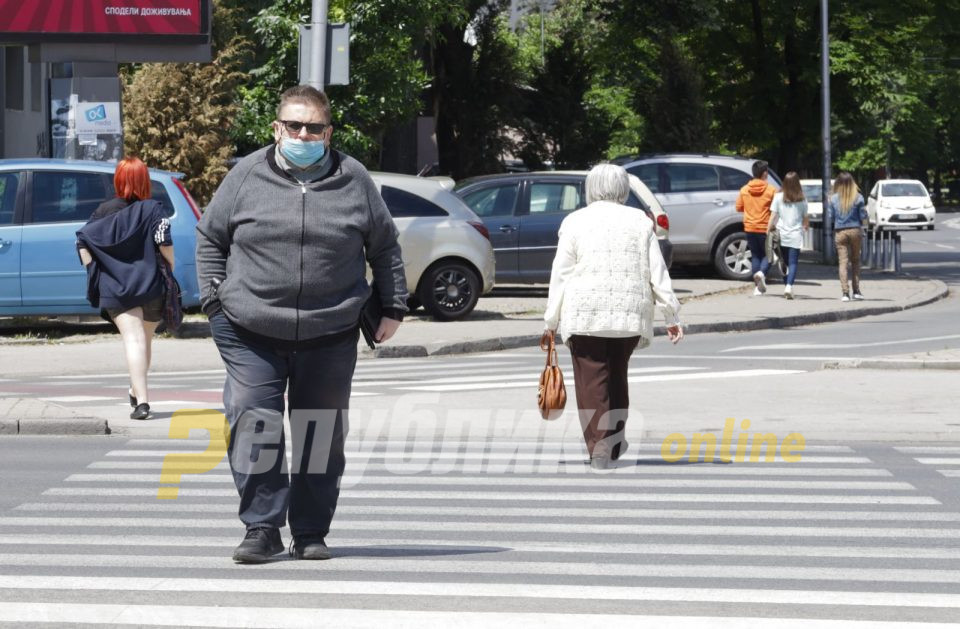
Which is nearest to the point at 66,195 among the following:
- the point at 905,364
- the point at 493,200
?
the point at 493,200

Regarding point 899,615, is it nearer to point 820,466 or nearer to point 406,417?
point 820,466

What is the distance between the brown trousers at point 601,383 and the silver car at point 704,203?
17.1 meters

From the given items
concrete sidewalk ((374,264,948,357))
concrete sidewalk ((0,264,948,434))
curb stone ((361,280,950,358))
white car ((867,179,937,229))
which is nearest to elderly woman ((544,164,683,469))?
concrete sidewalk ((0,264,948,434))

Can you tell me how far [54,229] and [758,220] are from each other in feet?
35.5

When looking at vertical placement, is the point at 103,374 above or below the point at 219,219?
below

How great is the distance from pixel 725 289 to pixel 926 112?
6437 cm

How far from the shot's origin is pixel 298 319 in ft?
21.3

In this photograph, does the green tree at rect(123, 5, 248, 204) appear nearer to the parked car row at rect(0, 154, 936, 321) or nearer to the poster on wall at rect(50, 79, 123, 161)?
the poster on wall at rect(50, 79, 123, 161)

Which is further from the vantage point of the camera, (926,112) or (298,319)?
(926,112)

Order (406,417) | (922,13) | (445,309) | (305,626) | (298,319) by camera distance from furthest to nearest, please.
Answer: (922,13) < (445,309) < (406,417) < (298,319) < (305,626)

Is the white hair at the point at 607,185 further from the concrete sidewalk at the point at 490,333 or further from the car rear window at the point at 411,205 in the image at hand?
the car rear window at the point at 411,205

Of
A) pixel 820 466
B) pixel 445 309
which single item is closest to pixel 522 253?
pixel 445 309

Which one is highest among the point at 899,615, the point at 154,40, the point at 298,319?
the point at 154,40

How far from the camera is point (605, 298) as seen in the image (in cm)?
941
